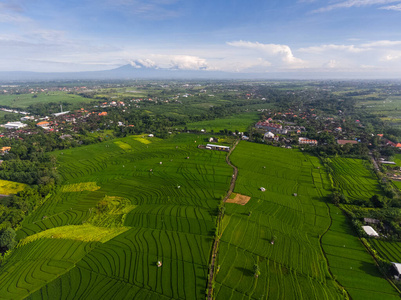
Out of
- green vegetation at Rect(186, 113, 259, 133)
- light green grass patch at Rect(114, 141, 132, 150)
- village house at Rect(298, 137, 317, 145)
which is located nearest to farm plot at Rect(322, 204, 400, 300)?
village house at Rect(298, 137, 317, 145)

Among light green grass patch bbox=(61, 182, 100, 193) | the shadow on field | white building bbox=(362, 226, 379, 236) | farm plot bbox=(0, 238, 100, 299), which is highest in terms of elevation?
white building bbox=(362, 226, 379, 236)

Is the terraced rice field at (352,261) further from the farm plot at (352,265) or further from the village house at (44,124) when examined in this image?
the village house at (44,124)

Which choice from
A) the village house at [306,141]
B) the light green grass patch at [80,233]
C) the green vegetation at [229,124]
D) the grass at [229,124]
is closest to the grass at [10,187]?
the light green grass patch at [80,233]

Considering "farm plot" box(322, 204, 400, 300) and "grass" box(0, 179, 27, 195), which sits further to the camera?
"grass" box(0, 179, 27, 195)

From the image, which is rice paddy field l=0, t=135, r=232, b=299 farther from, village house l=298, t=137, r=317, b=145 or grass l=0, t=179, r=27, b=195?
village house l=298, t=137, r=317, b=145

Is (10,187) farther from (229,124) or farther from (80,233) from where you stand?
(229,124)

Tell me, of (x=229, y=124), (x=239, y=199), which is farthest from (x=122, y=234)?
(x=229, y=124)
